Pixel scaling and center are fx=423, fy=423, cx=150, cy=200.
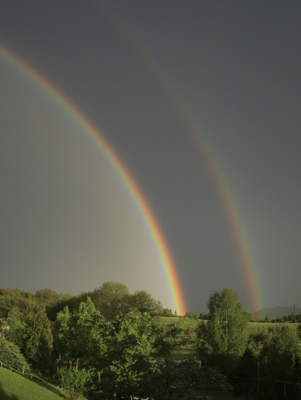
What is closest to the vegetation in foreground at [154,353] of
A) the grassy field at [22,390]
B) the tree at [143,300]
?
the grassy field at [22,390]

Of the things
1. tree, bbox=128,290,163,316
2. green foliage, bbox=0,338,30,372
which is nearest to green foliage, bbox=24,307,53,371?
green foliage, bbox=0,338,30,372

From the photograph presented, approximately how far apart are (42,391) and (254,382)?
59.6 ft

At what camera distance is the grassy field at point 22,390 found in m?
25.9

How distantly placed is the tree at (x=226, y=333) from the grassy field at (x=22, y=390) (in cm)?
1682

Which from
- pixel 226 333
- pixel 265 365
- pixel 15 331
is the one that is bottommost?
pixel 265 365

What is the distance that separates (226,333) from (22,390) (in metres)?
23.0

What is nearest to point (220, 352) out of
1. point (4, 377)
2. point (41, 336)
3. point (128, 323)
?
point (41, 336)

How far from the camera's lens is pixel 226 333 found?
43750 millimetres

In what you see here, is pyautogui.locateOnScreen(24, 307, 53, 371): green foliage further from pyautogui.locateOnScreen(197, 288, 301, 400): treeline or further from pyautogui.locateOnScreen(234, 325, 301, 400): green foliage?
pyautogui.locateOnScreen(234, 325, 301, 400): green foliage

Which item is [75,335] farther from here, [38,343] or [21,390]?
[21,390]

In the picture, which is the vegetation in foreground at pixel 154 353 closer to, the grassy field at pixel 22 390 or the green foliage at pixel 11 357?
the green foliage at pixel 11 357

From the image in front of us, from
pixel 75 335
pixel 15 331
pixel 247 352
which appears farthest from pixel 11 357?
pixel 247 352

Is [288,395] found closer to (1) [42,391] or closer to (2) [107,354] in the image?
(1) [42,391]

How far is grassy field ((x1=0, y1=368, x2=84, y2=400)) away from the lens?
25.9 metres
